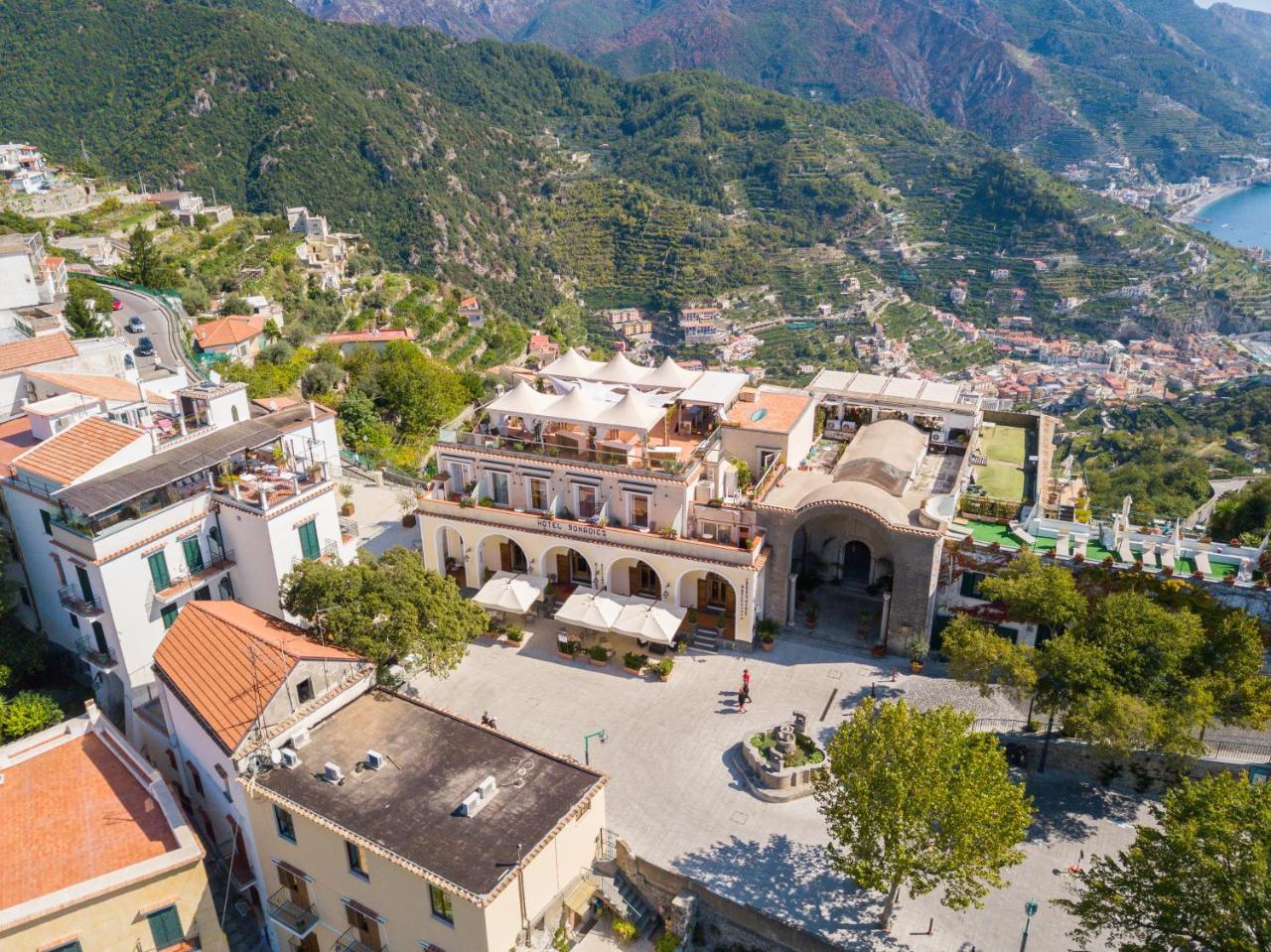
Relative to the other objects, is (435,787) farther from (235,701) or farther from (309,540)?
(309,540)

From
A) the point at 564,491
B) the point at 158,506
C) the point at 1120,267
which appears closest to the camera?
the point at 158,506

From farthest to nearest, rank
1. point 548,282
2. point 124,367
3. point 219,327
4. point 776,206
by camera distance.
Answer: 1. point 776,206
2. point 548,282
3. point 219,327
4. point 124,367

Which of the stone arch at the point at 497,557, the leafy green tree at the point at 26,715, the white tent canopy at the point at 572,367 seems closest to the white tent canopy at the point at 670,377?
the white tent canopy at the point at 572,367

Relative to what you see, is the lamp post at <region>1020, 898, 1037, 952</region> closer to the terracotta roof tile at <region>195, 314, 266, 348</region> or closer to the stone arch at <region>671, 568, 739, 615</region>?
the stone arch at <region>671, 568, 739, 615</region>

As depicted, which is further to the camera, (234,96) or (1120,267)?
(1120,267)

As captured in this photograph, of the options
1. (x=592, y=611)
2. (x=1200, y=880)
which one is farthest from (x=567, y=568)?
(x=1200, y=880)

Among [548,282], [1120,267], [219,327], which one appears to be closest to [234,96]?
[548,282]

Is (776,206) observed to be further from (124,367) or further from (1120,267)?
(124,367)

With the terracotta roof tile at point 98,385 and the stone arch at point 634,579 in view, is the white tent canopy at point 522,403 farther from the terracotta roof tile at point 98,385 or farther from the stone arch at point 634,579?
the terracotta roof tile at point 98,385
